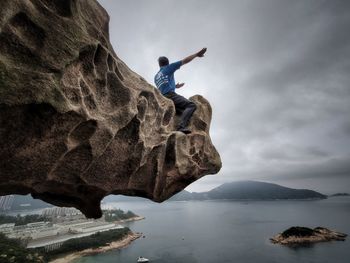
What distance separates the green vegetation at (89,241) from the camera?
1946 inches

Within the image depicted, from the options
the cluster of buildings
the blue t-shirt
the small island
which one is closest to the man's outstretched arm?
the blue t-shirt

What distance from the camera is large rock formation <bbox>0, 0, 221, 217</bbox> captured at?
3621mm

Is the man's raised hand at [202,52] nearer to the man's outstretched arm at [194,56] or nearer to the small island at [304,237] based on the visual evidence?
the man's outstretched arm at [194,56]

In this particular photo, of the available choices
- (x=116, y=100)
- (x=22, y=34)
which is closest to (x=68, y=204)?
(x=116, y=100)

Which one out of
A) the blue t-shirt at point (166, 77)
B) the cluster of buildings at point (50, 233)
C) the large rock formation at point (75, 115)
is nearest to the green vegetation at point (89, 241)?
the cluster of buildings at point (50, 233)

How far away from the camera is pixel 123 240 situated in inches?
2495

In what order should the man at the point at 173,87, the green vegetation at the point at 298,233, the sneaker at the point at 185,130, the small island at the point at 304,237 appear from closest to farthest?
the man at the point at 173,87 → the sneaker at the point at 185,130 → the small island at the point at 304,237 → the green vegetation at the point at 298,233

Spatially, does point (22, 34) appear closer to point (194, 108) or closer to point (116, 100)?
point (116, 100)

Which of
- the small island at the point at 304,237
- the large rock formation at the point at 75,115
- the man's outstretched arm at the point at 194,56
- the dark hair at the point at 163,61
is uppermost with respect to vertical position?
the dark hair at the point at 163,61

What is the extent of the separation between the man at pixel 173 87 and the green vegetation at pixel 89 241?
51.5 metres

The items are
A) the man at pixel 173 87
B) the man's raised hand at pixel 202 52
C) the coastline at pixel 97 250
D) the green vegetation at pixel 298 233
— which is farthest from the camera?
the green vegetation at pixel 298 233

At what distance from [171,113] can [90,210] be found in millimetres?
4059

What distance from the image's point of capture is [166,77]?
785cm

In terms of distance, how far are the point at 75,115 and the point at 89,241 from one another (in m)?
61.4
